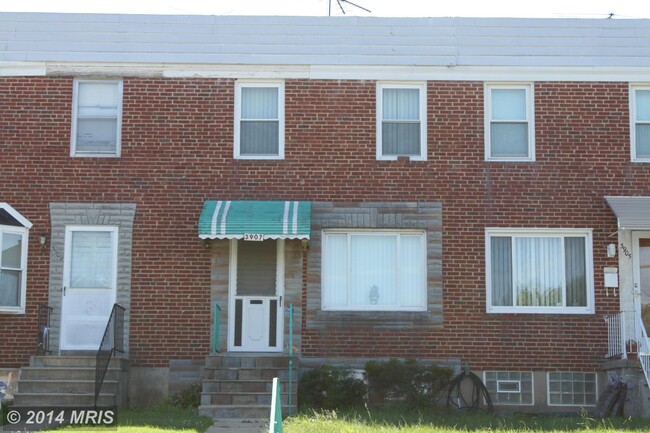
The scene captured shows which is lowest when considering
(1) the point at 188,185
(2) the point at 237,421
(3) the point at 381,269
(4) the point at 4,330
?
(2) the point at 237,421

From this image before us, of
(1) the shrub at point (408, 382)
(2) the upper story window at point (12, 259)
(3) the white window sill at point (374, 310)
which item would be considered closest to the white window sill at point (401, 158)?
(3) the white window sill at point (374, 310)

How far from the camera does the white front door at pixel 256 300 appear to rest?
61.1 ft

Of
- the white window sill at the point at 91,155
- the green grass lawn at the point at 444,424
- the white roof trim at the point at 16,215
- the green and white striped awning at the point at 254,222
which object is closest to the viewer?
the green grass lawn at the point at 444,424

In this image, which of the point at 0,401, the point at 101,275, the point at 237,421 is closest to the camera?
the point at 237,421

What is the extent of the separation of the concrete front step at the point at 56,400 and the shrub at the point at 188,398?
48.5 inches

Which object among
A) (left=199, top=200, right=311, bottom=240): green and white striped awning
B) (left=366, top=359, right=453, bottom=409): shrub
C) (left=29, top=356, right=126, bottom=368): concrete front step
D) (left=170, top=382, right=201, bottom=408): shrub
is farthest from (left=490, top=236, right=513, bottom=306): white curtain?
(left=29, top=356, right=126, bottom=368): concrete front step

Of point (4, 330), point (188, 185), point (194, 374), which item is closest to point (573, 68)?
point (188, 185)

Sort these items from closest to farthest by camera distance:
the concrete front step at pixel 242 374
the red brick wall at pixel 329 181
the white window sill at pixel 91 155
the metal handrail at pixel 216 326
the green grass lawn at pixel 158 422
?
1. the green grass lawn at pixel 158 422
2. the concrete front step at pixel 242 374
3. the metal handrail at pixel 216 326
4. the red brick wall at pixel 329 181
5. the white window sill at pixel 91 155

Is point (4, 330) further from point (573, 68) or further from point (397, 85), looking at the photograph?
point (573, 68)

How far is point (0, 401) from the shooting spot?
1745 cm

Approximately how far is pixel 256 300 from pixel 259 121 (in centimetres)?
331

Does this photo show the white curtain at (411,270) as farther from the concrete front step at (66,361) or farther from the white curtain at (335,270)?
the concrete front step at (66,361)

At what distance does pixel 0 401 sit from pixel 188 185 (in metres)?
4.95

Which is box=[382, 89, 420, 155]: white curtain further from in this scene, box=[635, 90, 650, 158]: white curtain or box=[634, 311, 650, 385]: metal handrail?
box=[634, 311, 650, 385]: metal handrail
